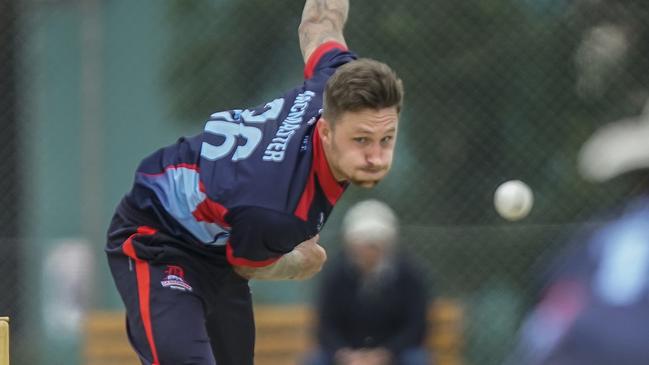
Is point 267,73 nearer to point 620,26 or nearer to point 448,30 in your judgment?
point 448,30

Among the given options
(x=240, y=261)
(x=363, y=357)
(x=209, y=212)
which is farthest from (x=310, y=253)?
(x=363, y=357)

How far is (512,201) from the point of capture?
7.93 meters

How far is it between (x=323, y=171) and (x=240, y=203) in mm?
281

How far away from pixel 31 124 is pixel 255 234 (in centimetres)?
483

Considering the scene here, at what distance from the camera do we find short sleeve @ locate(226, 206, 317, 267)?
4.14 meters

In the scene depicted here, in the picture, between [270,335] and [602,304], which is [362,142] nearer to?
[602,304]

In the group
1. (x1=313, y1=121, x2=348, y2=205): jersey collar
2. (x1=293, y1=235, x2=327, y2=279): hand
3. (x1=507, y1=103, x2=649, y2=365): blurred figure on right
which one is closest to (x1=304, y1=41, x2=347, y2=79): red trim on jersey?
(x1=313, y1=121, x2=348, y2=205): jersey collar

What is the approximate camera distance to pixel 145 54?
28.8 ft

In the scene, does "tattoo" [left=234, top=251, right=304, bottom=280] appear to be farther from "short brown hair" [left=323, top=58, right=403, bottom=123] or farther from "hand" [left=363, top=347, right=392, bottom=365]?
"hand" [left=363, top=347, right=392, bottom=365]

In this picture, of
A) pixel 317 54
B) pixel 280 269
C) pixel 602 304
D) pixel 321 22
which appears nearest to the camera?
pixel 602 304

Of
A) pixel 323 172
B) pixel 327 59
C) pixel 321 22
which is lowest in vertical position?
pixel 323 172

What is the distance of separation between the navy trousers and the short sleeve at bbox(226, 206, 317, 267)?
225 millimetres

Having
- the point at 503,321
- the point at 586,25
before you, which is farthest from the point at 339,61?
the point at 586,25

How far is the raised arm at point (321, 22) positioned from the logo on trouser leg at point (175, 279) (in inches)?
37.5
